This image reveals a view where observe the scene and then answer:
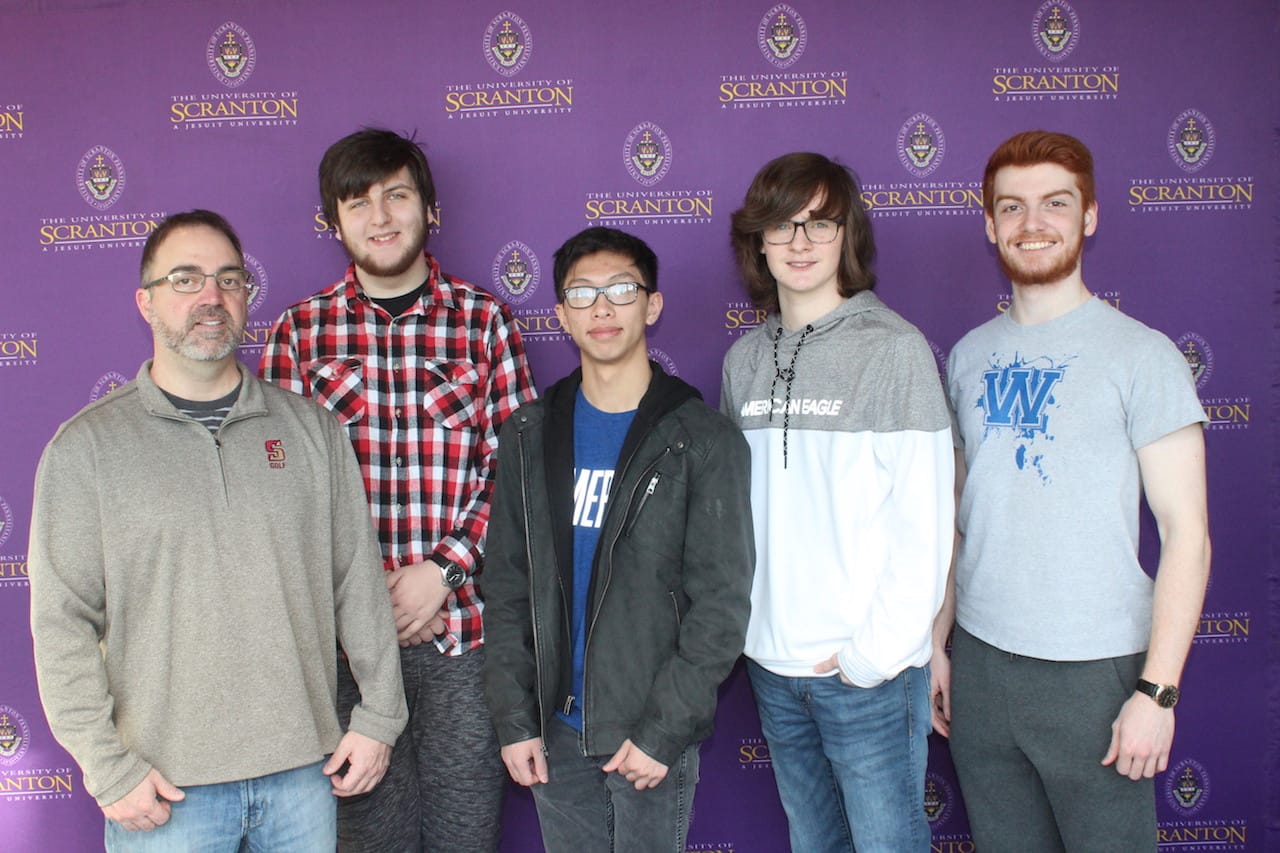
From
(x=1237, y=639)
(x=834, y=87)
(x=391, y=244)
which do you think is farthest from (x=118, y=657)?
(x=1237, y=639)

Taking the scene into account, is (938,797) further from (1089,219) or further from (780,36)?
(780,36)

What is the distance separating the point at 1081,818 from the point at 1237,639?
1.32 m

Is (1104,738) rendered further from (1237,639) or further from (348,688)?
(348,688)

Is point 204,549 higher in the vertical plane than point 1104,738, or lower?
higher

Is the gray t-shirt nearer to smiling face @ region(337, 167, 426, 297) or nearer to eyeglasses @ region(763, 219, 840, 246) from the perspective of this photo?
eyeglasses @ region(763, 219, 840, 246)

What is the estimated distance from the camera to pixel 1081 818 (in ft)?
5.74

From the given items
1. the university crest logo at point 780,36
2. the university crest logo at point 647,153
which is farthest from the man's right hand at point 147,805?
the university crest logo at point 780,36

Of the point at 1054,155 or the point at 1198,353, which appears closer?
the point at 1054,155

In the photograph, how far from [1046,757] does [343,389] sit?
6.12 feet

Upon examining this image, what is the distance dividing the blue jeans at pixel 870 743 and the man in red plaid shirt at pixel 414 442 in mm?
821

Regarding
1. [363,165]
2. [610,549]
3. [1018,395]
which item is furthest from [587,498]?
[363,165]

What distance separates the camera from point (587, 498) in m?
1.78

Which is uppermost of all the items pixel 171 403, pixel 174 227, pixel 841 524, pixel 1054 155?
pixel 1054 155

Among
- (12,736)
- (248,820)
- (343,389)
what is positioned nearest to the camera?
(248,820)
